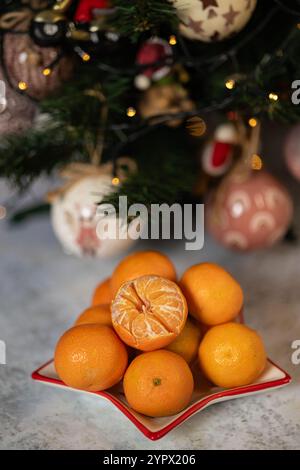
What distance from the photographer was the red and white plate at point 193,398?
0.48 m

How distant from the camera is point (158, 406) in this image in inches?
18.8

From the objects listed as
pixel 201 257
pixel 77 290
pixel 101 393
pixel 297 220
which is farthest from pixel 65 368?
pixel 297 220

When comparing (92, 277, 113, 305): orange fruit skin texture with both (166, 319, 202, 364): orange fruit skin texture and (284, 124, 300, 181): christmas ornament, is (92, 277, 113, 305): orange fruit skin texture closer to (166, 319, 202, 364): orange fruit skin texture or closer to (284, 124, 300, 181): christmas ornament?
(166, 319, 202, 364): orange fruit skin texture

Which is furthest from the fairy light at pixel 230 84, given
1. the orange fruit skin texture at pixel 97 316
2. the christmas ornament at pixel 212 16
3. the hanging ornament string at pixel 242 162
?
the orange fruit skin texture at pixel 97 316

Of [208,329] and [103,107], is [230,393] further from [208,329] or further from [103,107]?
[103,107]

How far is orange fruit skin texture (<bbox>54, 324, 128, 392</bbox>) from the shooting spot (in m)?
0.50

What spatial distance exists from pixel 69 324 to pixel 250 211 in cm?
29

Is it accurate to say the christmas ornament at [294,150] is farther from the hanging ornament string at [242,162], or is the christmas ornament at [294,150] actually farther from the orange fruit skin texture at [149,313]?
the orange fruit skin texture at [149,313]

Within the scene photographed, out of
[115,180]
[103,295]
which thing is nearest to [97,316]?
[103,295]

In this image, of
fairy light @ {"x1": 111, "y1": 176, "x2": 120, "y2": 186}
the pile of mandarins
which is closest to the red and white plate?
the pile of mandarins

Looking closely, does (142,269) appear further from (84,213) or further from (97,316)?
(84,213)

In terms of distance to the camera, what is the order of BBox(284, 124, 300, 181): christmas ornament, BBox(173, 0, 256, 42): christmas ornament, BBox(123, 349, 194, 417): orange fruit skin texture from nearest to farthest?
BBox(123, 349, 194, 417): orange fruit skin texture
BBox(173, 0, 256, 42): christmas ornament
BBox(284, 124, 300, 181): christmas ornament

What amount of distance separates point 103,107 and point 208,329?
1.00ft

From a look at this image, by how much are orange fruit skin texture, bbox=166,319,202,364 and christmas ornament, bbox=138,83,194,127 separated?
31 centimetres
